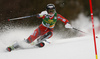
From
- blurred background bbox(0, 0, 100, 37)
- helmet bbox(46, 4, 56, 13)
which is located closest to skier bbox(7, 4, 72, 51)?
helmet bbox(46, 4, 56, 13)

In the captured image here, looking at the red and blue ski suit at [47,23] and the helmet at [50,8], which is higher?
the helmet at [50,8]

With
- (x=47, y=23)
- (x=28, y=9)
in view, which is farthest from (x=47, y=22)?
(x=28, y=9)

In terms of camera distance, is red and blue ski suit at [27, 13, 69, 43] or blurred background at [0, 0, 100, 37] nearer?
red and blue ski suit at [27, 13, 69, 43]

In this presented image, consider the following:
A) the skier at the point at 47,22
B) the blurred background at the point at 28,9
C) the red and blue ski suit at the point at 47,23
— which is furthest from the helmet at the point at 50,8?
the blurred background at the point at 28,9

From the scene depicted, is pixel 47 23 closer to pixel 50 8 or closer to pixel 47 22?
pixel 47 22

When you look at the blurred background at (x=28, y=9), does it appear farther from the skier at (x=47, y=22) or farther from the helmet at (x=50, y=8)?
the helmet at (x=50, y=8)

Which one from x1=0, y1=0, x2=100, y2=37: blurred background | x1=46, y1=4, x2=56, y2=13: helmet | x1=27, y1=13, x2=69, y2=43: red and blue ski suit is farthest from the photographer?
x1=0, y1=0, x2=100, y2=37: blurred background

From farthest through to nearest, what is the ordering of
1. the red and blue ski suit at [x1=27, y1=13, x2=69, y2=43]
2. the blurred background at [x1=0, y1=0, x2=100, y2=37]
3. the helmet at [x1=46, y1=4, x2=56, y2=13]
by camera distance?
the blurred background at [x1=0, y1=0, x2=100, y2=37]
the red and blue ski suit at [x1=27, y1=13, x2=69, y2=43]
the helmet at [x1=46, y1=4, x2=56, y2=13]

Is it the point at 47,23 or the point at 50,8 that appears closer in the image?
the point at 50,8

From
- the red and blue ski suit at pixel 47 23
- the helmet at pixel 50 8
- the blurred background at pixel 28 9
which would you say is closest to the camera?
the helmet at pixel 50 8

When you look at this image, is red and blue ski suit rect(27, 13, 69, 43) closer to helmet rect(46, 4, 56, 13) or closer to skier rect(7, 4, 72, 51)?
skier rect(7, 4, 72, 51)

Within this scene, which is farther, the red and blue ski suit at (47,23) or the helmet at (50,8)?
the red and blue ski suit at (47,23)

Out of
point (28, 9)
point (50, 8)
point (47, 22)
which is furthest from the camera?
point (28, 9)

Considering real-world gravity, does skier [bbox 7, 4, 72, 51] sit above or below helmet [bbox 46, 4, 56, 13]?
below
